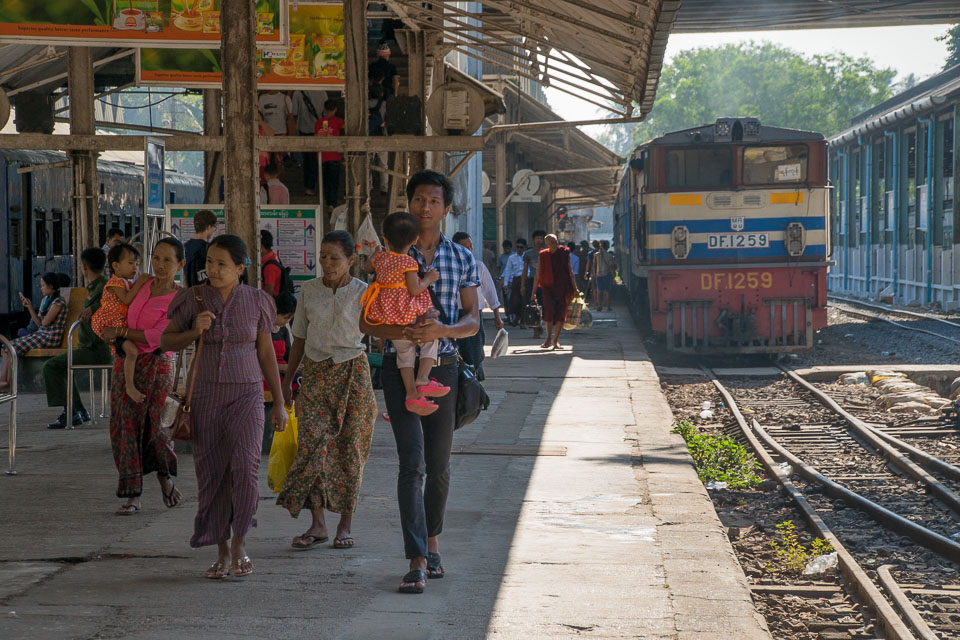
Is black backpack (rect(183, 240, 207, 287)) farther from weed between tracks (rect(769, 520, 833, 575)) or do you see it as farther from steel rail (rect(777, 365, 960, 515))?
steel rail (rect(777, 365, 960, 515))

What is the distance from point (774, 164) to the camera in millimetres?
16938

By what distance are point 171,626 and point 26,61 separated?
41.3 ft

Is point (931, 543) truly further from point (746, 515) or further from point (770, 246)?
point (770, 246)

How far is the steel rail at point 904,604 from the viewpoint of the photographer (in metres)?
5.25

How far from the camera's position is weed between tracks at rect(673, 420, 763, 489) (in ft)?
30.6

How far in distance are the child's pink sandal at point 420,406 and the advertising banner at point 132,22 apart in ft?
17.0

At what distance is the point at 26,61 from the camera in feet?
50.1

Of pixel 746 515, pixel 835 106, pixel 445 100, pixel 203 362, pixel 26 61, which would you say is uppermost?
pixel 835 106

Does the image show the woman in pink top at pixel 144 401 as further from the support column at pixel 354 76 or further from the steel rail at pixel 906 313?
the steel rail at pixel 906 313

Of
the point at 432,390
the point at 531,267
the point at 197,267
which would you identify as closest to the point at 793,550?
the point at 432,390

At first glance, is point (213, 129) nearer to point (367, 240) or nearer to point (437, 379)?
point (367, 240)

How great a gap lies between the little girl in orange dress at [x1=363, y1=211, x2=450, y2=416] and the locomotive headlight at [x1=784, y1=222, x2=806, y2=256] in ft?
41.0

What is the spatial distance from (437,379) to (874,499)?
15.8 feet

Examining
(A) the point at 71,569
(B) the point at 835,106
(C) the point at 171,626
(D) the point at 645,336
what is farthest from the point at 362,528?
(B) the point at 835,106
